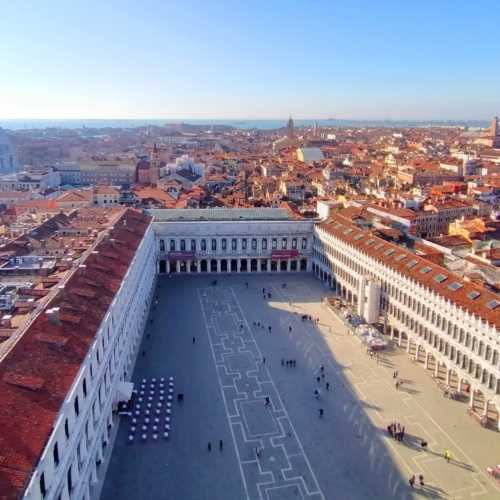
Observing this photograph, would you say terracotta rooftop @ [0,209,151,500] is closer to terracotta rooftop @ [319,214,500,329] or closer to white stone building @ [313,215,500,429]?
white stone building @ [313,215,500,429]

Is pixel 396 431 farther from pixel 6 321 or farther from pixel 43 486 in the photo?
pixel 6 321

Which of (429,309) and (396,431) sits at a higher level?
(429,309)

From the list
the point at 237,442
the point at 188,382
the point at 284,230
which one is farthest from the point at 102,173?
the point at 237,442

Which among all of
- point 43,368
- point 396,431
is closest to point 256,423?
point 396,431

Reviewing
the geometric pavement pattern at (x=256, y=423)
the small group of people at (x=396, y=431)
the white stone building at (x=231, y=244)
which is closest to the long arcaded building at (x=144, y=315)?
the white stone building at (x=231, y=244)

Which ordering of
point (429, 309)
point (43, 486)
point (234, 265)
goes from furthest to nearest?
point (234, 265), point (429, 309), point (43, 486)

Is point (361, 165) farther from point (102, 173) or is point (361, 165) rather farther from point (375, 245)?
point (375, 245)
